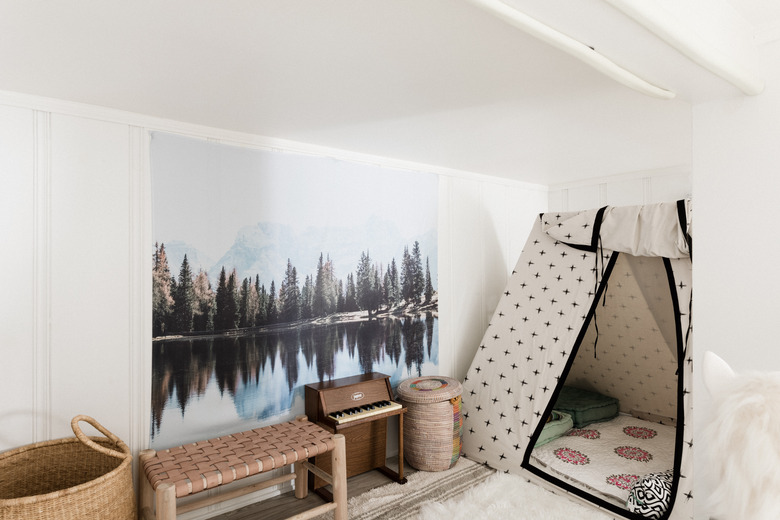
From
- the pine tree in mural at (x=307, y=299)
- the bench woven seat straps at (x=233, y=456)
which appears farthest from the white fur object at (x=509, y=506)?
the pine tree in mural at (x=307, y=299)

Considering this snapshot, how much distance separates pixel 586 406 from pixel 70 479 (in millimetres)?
3683

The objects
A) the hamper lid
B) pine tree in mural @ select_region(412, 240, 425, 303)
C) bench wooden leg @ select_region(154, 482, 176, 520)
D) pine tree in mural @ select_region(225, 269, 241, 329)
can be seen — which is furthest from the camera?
pine tree in mural @ select_region(412, 240, 425, 303)

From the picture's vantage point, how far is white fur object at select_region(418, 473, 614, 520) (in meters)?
2.75

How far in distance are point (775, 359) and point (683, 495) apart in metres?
1.48

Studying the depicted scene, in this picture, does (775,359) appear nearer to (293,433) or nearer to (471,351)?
(293,433)

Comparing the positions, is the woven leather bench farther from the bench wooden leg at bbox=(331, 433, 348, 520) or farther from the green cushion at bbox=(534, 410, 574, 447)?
the green cushion at bbox=(534, 410, 574, 447)

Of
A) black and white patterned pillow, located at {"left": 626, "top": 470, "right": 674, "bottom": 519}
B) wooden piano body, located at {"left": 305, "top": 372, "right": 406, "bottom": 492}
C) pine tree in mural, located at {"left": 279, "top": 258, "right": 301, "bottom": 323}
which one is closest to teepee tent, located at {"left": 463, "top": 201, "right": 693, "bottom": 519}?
black and white patterned pillow, located at {"left": 626, "top": 470, "right": 674, "bottom": 519}

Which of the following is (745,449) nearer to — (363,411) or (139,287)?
(363,411)

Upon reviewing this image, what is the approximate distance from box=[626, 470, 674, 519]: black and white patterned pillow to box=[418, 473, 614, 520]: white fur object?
18 cm

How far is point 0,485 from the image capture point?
6.74ft

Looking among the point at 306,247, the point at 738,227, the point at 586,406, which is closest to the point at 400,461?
the point at 306,247

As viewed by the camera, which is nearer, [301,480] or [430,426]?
[301,480]

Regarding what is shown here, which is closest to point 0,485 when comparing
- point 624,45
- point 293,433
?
point 293,433

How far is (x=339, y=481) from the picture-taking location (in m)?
2.58
